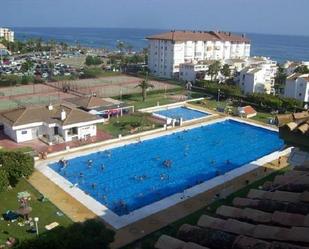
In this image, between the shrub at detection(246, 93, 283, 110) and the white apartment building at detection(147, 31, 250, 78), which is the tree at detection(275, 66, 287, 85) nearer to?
the shrub at detection(246, 93, 283, 110)

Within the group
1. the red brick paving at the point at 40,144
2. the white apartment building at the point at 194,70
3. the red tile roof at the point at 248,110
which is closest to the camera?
the red brick paving at the point at 40,144

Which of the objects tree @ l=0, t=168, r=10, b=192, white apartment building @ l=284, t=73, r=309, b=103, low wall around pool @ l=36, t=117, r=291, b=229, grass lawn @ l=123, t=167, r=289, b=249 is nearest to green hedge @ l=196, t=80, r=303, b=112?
white apartment building @ l=284, t=73, r=309, b=103

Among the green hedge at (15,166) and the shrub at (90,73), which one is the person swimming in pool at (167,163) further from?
the shrub at (90,73)

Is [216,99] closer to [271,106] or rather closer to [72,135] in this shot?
[271,106]

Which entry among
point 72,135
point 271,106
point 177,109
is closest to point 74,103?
point 72,135

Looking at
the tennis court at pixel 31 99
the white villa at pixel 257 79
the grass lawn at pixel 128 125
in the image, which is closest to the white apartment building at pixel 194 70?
the white villa at pixel 257 79

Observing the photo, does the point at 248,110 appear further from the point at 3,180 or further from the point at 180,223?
the point at 3,180
